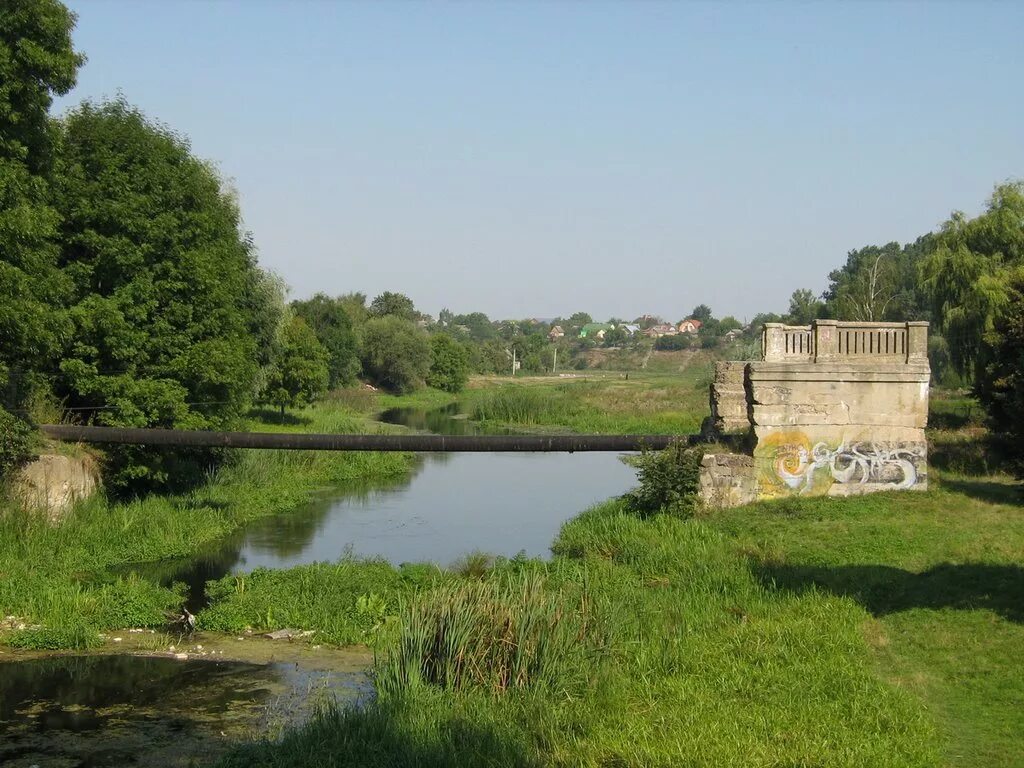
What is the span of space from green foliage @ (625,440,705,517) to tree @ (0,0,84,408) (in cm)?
1105

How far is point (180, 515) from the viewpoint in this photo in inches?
875

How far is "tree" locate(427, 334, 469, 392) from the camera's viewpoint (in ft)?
260

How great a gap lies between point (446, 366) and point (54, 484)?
59.9 metres

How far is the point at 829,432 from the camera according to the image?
62.2ft

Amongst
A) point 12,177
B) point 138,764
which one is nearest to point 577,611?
point 138,764

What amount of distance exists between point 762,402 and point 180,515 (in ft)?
40.1

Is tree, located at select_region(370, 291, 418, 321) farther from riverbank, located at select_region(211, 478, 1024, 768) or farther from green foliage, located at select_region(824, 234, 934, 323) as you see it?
riverbank, located at select_region(211, 478, 1024, 768)

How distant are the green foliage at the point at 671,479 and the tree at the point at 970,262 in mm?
16446

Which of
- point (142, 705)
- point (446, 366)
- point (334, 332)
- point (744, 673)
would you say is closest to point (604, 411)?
point (334, 332)

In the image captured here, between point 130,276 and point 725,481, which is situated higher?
point 130,276

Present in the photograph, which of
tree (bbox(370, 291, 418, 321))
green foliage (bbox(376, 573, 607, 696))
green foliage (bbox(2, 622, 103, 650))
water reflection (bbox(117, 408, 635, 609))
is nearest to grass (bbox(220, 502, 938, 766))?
green foliage (bbox(376, 573, 607, 696))

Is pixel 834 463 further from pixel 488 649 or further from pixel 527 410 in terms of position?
pixel 527 410

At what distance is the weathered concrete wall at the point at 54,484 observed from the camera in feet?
63.0

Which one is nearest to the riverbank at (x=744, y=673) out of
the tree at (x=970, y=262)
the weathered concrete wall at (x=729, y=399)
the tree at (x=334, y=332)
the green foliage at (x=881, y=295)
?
the weathered concrete wall at (x=729, y=399)
